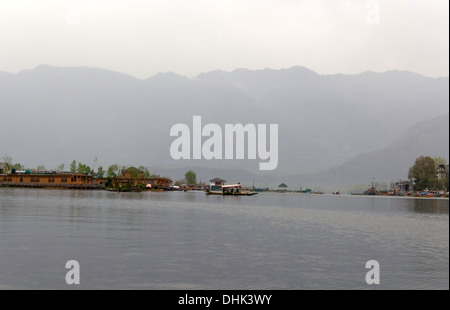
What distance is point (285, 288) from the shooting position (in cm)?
2338

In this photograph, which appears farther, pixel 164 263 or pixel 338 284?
pixel 164 263

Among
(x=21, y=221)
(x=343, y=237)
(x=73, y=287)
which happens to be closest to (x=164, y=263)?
(x=73, y=287)

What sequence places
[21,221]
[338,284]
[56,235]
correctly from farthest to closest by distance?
[21,221]
[56,235]
[338,284]

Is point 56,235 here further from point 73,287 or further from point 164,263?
point 73,287

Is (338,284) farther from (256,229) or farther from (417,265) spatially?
(256,229)

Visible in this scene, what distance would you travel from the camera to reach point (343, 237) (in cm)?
4700

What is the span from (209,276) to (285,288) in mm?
4798

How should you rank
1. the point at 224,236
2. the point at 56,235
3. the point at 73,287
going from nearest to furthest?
the point at 73,287 → the point at 56,235 → the point at 224,236

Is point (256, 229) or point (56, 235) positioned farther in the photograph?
point (256, 229)
